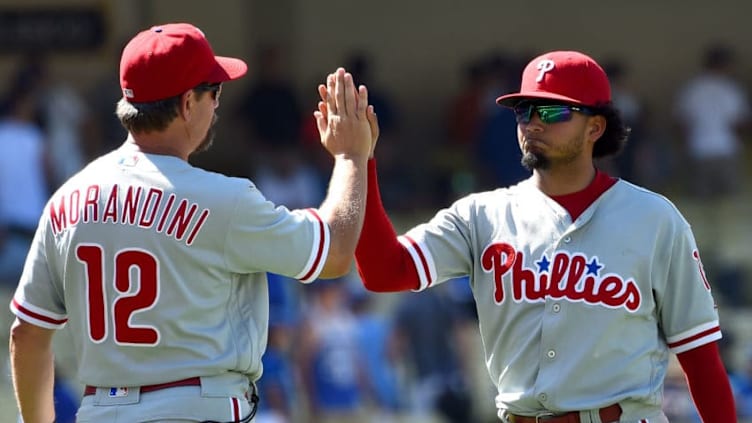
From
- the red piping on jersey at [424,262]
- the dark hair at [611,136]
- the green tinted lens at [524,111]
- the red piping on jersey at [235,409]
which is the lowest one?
the red piping on jersey at [235,409]

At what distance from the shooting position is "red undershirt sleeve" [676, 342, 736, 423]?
381 centimetres

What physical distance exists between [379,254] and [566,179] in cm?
58

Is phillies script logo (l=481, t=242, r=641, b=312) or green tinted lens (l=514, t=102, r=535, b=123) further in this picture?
green tinted lens (l=514, t=102, r=535, b=123)

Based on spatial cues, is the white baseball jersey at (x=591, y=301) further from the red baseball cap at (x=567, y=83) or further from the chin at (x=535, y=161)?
the red baseball cap at (x=567, y=83)

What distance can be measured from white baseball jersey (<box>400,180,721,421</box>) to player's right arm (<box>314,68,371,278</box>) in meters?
0.41

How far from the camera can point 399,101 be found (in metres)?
13.9

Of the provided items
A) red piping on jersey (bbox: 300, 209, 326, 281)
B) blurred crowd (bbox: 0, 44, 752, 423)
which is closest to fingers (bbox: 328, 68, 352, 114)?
red piping on jersey (bbox: 300, 209, 326, 281)

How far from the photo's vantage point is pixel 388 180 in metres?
12.2

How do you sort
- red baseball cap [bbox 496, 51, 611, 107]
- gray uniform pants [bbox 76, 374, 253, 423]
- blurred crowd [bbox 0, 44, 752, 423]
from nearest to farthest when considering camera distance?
1. gray uniform pants [bbox 76, 374, 253, 423]
2. red baseball cap [bbox 496, 51, 611, 107]
3. blurred crowd [bbox 0, 44, 752, 423]

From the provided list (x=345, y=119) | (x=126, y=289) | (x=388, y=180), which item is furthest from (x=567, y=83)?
(x=388, y=180)

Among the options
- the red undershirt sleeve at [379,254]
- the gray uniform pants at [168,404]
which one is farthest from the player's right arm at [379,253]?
the gray uniform pants at [168,404]

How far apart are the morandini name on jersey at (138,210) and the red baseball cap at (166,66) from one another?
0.84 feet

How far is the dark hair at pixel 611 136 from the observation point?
4.01m

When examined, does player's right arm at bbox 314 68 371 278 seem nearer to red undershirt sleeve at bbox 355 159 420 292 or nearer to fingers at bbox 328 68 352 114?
fingers at bbox 328 68 352 114
